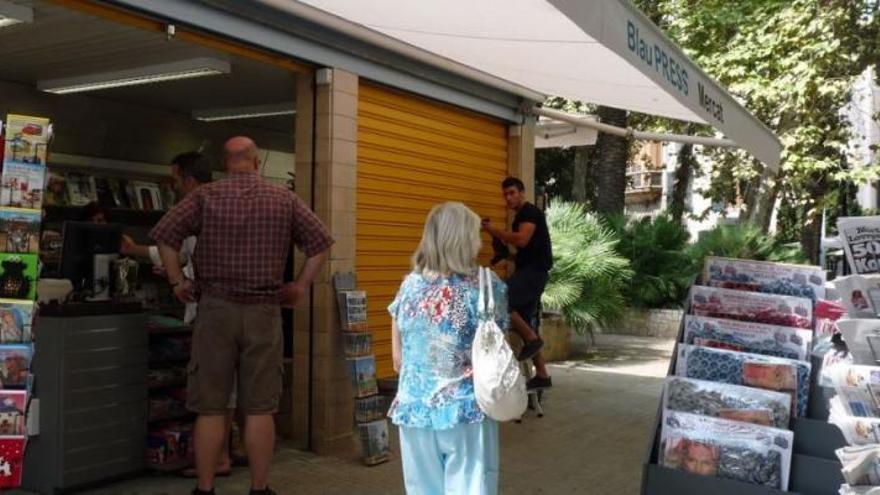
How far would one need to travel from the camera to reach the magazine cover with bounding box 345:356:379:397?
5.11 m

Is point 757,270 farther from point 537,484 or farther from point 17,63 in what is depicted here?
point 17,63

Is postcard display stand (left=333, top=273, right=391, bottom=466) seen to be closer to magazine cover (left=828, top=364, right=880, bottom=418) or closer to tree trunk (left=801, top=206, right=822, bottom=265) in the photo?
magazine cover (left=828, top=364, right=880, bottom=418)

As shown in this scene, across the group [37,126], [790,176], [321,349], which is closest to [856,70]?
[790,176]

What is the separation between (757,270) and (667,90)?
3.36 ft

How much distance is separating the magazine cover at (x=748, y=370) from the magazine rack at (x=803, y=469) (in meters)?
0.07

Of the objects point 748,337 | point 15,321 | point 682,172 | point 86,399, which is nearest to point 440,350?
point 748,337

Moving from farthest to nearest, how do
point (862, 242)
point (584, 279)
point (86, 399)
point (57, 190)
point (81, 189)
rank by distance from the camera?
point (584, 279) → point (81, 189) → point (57, 190) → point (86, 399) → point (862, 242)

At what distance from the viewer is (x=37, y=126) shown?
3.23 m

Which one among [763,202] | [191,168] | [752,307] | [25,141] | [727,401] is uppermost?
[763,202]

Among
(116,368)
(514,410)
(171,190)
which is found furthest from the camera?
(171,190)

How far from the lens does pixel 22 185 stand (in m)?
3.20

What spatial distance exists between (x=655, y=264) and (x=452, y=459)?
10.9m

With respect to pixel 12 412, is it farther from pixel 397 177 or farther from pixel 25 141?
pixel 397 177

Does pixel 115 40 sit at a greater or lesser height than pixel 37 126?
greater
